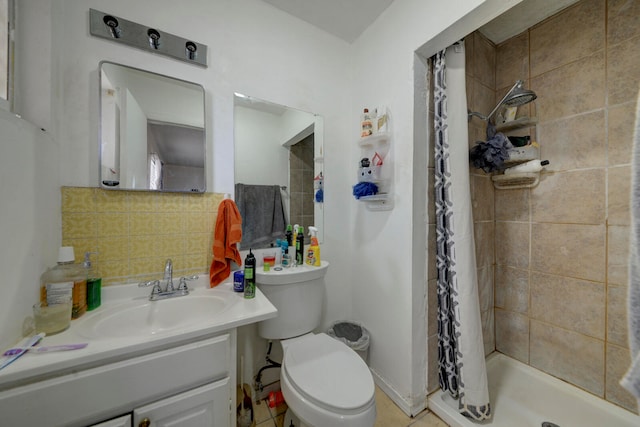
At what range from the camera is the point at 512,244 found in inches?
63.4

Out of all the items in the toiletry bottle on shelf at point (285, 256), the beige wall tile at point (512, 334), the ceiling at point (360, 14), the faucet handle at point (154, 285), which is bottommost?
the beige wall tile at point (512, 334)

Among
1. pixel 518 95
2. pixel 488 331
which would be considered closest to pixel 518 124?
pixel 518 95

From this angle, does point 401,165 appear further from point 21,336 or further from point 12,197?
point 21,336

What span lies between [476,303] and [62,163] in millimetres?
2033

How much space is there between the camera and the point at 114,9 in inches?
39.7

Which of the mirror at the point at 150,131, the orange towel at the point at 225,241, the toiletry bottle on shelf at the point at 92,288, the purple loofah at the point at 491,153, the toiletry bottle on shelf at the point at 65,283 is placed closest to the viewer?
the toiletry bottle on shelf at the point at 65,283

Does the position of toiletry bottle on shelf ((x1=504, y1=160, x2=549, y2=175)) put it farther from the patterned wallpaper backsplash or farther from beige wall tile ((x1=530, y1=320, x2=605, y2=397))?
the patterned wallpaper backsplash

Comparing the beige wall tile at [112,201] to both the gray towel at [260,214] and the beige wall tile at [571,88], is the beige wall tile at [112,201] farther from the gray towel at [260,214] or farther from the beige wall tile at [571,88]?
the beige wall tile at [571,88]

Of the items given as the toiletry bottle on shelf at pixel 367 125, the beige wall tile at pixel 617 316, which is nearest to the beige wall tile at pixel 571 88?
the beige wall tile at pixel 617 316

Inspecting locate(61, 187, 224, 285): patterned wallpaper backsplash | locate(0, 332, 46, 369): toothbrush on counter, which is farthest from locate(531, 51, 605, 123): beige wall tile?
locate(0, 332, 46, 369): toothbrush on counter

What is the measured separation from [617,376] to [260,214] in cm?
214

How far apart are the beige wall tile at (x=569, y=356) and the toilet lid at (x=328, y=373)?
4.36ft

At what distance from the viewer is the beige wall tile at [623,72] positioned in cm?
114

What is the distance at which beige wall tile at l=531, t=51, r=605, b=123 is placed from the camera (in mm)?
1258
